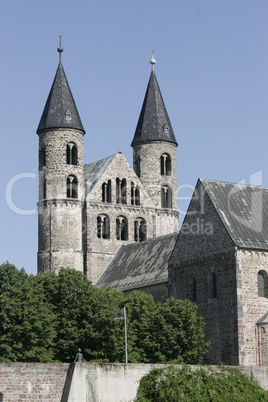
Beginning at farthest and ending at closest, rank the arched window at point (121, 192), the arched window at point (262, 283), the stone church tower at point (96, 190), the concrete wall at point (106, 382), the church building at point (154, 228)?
1. the arched window at point (121, 192)
2. the stone church tower at point (96, 190)
3. the arched window at point (262, 283)
4. the church building at point (154, 228)
5. the concrete wall at point (106, 382)

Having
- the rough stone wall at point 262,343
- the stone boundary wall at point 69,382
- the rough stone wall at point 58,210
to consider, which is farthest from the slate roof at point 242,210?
the rough stone wall at point 58,210

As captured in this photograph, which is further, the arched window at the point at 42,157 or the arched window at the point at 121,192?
the arched window at the point at 121,192

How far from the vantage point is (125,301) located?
69812 mm

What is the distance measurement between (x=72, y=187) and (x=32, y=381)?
185 feet

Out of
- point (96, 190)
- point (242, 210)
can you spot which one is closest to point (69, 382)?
point (242, 210)

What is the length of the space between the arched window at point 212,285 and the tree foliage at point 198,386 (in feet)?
61.1

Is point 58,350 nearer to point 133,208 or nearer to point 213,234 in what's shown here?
point 213,234

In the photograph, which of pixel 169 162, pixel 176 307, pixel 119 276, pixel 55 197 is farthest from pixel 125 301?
pixel 169 162

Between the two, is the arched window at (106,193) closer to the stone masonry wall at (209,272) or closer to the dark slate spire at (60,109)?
the dark slate spire at (60,109)

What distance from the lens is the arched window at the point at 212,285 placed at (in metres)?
65.3

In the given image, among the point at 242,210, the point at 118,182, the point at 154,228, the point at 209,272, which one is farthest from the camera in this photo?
the point at 118,182

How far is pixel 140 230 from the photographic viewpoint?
332 feet

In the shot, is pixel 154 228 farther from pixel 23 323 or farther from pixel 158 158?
pixel 23 323

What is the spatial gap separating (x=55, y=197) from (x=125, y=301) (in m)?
26.7
